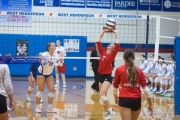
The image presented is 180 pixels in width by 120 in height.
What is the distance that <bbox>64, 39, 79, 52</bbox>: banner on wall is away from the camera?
19484mm

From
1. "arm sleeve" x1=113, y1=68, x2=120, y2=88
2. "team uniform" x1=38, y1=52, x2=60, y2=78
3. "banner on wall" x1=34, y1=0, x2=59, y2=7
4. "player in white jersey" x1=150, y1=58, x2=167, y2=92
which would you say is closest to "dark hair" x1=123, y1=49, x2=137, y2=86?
"arm sleeve" x1=113, y1=68, x2=120, y2=88

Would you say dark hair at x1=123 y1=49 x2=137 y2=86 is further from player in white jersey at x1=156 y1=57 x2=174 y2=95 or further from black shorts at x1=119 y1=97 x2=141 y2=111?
player in white jersey at x1=156 y1=57 x2=174 y2=95

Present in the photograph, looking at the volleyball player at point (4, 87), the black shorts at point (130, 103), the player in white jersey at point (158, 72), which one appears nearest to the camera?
the volleyball player at point (4, 87)

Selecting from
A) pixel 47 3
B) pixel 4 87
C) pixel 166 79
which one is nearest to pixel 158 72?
pixel 166 79

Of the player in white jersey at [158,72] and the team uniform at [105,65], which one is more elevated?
the team uniform at [105,65]

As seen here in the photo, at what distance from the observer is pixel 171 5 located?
2070 cm

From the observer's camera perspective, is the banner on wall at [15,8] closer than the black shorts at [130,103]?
No

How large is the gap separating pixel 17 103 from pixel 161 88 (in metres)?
5.60

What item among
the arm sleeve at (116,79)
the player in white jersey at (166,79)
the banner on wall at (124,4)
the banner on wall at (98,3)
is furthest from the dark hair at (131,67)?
the banner on wall at (124,4)

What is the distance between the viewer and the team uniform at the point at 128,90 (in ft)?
18.7

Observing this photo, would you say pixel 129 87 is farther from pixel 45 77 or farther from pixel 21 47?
pixel 21 47

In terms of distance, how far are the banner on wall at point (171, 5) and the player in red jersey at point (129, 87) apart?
15.4 metres

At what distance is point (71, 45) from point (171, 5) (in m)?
5.55

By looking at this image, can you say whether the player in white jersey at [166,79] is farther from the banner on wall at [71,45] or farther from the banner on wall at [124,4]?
the banner on wall at [124,4]
